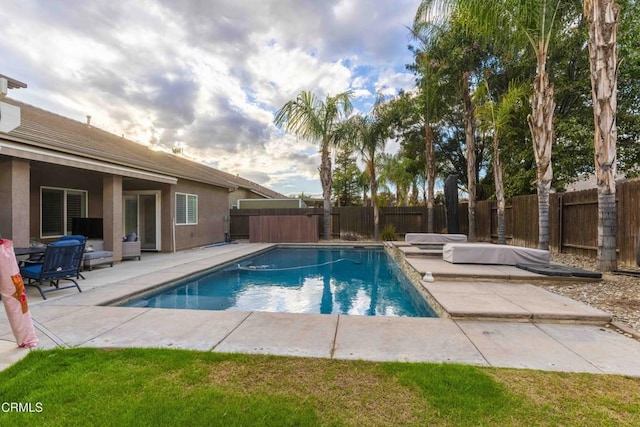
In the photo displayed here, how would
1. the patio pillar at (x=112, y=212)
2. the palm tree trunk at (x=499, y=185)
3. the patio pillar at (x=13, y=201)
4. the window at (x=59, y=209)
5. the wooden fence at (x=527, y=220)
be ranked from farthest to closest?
the palm tree trunk at (x=499, y=185)
the window at (x=59, y=209)
the patio pillar at (x=112, y=212)
the wooden fence at (x=527, y=220)
the patio pillar at (x=13, y=201)

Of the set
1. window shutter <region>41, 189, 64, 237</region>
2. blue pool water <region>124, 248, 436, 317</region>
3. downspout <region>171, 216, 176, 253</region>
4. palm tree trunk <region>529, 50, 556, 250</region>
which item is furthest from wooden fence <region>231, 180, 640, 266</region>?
window shutter <region>41, 189, 64, 237</region>

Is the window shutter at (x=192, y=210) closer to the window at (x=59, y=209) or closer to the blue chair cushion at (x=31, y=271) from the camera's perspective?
the window at (x=59, y=209)

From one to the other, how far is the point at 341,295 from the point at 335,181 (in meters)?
23.5

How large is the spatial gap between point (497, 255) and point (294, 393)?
6.94 m

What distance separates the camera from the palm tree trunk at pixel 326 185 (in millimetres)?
15892

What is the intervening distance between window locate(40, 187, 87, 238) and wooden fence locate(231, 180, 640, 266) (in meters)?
7.93

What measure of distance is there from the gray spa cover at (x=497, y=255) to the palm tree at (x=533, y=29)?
2.97ft

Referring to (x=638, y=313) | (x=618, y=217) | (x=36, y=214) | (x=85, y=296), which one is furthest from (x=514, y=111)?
(x=36, y=214)

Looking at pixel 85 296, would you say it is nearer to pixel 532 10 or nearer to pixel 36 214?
pixel 36 214

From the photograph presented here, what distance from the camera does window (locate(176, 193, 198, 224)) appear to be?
12.6 metres

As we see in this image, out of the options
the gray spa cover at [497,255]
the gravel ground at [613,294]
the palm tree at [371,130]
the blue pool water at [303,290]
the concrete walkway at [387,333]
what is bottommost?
the blue pool water at [303,290]

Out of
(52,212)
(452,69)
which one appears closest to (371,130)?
(452,69)

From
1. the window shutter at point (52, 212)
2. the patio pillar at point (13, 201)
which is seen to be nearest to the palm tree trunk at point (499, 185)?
the patio pillar at point (13, 201)

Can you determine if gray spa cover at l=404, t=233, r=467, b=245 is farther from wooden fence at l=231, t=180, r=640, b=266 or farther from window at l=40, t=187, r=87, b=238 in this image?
window at l=40, t=187, r=87, b=238
